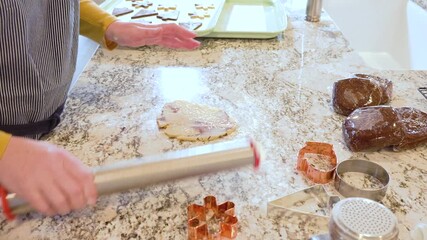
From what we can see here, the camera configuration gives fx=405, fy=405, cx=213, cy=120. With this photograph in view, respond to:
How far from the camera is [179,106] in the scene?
2.71ft

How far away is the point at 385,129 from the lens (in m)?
0.68

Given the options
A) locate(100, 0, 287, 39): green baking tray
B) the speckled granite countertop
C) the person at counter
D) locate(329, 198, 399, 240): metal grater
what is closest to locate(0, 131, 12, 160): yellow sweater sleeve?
the person at counter

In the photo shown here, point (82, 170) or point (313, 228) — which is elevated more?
point (82, 170)

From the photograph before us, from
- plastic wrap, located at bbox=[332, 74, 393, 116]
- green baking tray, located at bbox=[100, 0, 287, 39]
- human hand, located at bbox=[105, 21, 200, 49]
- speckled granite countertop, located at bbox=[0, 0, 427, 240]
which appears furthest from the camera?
green baking tray, located at bbox=[100, 0, 287, 39]

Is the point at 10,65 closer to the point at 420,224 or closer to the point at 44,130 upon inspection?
the point at 44,130

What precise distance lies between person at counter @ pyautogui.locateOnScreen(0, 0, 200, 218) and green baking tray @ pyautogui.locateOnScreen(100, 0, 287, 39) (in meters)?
0.53

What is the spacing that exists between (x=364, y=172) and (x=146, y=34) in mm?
576

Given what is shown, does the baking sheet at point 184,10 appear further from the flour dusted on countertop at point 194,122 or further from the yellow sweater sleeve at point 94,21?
the flour dusted on countertop at point 194,122

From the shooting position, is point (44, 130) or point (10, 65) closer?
point (10, 65)

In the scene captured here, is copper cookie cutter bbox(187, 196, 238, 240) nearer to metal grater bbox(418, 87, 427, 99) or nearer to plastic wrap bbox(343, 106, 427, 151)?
plastic wrap bbox(343, 106, 427, 151)

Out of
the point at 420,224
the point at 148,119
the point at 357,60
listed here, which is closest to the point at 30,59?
the point at 148,119

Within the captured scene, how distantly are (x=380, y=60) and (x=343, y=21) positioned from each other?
0.77 feet

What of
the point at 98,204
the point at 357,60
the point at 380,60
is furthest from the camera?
the point at 380,60

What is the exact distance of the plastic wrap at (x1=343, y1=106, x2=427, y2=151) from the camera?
26.6 inches
